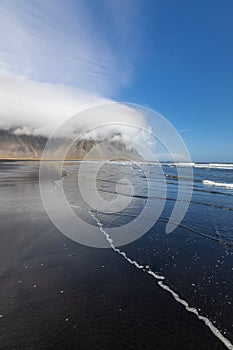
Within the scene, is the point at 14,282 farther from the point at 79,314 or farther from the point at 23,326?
the point at 79,314

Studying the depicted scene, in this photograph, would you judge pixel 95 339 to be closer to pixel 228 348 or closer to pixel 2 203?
pixel 228 348

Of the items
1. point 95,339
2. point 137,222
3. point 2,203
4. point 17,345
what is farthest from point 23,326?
point 2,203

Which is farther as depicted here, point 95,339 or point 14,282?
point 14,282

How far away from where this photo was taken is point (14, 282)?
14.1 feet

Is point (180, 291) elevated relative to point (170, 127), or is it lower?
lower

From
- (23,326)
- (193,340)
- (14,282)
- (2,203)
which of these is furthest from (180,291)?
(2,203)

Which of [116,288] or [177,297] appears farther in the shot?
[116,288]

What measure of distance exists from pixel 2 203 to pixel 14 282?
8.32 meters

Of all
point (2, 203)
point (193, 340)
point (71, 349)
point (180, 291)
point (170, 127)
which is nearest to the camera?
point (71, 349)

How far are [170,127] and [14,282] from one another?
7004 mm

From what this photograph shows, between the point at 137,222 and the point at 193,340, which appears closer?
the point at 193,340

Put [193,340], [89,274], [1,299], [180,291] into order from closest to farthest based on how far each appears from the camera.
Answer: [193,340], [1,299], [180,291], [89,274]

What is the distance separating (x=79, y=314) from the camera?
3.51m

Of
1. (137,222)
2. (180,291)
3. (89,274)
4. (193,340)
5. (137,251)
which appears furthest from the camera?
(137,222)
